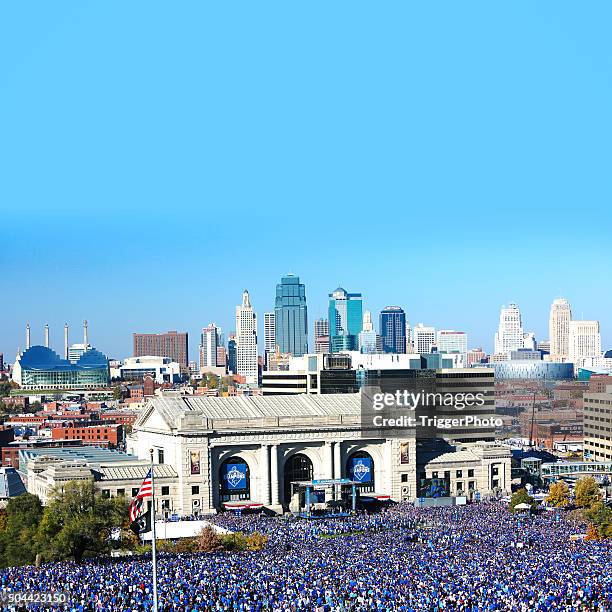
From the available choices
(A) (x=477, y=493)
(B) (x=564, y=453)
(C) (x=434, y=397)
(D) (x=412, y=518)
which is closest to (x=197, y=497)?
(D) (x=412, y=518)

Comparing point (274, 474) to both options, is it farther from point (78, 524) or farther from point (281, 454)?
point (78, 524)

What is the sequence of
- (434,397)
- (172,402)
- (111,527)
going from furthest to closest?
(434,397), (172,402), (111,527)

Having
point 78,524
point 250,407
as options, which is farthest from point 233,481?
point 78,524

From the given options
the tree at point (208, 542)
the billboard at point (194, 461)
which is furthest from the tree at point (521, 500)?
the tree at point (208, 542)

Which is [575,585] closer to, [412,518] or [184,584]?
[184,584]

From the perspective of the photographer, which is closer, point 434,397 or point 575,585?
point 575,585

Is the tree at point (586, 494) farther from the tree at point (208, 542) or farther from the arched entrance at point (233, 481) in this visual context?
the tree at point (208, 542)

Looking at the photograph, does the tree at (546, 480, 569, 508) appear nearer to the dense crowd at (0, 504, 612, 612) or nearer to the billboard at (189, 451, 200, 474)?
the dense crowd at (0, 504, 612, 612)
